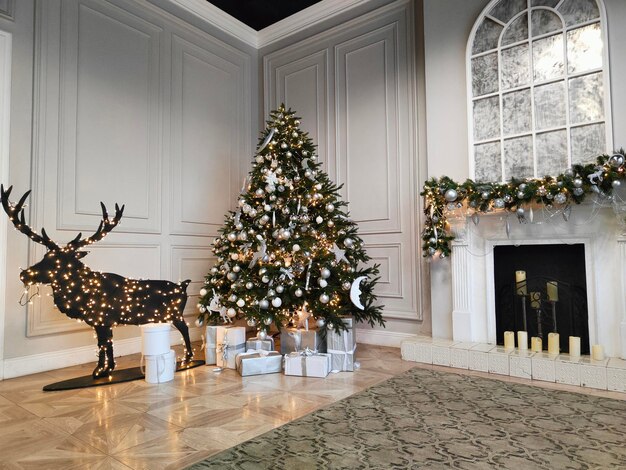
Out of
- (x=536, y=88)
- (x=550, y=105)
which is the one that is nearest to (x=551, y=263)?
(x=550, y=105)

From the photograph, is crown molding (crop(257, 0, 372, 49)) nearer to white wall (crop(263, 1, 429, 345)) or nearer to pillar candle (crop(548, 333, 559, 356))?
white wall (crop(263, 1, 429, 345))

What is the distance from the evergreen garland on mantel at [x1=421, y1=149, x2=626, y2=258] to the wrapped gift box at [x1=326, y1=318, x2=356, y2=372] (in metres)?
1.03

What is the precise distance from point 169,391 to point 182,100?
10.1ft

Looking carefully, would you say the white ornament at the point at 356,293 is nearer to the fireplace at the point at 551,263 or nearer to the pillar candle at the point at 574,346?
the fireplace at the point at 551,263

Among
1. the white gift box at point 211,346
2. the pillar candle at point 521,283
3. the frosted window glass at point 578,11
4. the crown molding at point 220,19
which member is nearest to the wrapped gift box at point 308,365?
the white gift box at point 211,346

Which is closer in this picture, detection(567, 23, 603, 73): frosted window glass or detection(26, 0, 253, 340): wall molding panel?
detection(567, 23, 603, 73): frosted window glass

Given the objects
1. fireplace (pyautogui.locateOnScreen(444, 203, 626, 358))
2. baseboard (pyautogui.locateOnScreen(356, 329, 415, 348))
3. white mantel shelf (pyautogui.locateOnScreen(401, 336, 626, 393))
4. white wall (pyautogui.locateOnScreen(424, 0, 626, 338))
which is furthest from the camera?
baseboard (pyautogui.locateOnScreen(356, 329, 415, 348))

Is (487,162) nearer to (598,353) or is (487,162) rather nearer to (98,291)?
(598,353)

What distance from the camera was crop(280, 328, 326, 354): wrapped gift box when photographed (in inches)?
136

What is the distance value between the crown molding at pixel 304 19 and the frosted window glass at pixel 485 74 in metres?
1.55

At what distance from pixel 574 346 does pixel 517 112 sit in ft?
6.15

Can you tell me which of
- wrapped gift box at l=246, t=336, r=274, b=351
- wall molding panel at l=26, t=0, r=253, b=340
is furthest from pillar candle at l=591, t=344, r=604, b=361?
wall molding panel at l=26, t=0, r=253, b=340

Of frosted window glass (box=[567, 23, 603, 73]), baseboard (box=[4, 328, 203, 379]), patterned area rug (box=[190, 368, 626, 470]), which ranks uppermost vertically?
frosted window glass (box=[567, 23, 603, 73])

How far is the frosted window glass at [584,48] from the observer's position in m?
3.23
